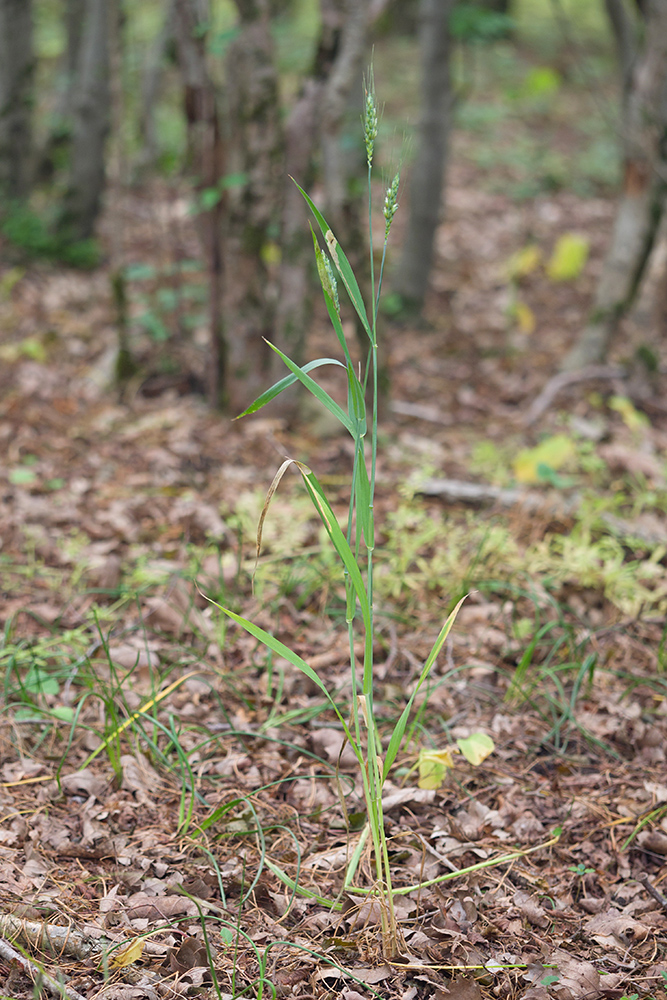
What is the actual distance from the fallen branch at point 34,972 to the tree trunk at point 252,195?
283 centimetres

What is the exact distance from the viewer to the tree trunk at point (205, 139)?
12.6ft

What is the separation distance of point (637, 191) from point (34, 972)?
4.53m

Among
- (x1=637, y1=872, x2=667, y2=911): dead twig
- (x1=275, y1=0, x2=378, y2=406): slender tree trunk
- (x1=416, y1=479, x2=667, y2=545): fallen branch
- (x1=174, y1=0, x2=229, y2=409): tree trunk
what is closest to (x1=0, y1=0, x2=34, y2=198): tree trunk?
(x1=174, y1=0, x2=229, y2=409): tree trunk

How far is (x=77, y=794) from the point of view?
6.17 ft

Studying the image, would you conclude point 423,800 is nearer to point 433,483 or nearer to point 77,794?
point 77,794

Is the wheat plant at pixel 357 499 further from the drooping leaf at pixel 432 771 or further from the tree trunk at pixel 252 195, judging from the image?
the tree trunk at pixel 252 195

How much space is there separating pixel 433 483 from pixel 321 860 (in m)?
1.92

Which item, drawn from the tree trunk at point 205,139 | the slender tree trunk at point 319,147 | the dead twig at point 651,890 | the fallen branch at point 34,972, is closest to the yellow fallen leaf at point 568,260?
the slender tree trunk at point 319,147

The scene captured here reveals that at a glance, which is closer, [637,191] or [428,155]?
[637,191]

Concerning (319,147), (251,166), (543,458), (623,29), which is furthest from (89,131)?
(543,458)

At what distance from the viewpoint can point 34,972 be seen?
4.50 feet

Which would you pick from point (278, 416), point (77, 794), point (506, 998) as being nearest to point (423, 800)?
point (506, 998)

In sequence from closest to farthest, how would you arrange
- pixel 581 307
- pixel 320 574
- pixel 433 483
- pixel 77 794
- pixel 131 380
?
1. pixel 77 794
2. pixel 320 574
3. pixel 433 483
4. pixel 131 380
5. pixel 581 307

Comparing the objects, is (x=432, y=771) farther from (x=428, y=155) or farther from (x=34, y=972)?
(x=428, y=155)
